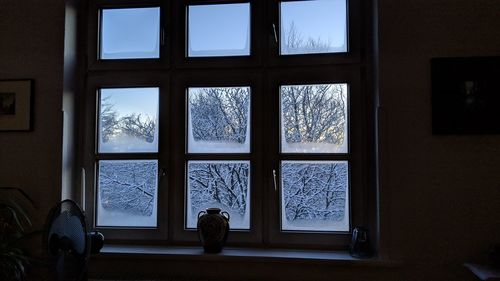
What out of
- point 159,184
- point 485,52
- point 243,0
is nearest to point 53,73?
point 159,184

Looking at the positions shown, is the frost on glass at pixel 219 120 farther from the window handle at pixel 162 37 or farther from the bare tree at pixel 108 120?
the bare tree at pixel 108 120

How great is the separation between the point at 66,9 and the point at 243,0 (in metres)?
1.06

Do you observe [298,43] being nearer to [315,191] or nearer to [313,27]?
[313,27]

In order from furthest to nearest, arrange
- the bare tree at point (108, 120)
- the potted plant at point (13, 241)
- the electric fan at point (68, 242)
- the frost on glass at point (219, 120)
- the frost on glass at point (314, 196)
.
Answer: the bare tree at point (108, 120) → the frost on glass at point (219, 120) → the frost on glass at point (314, 196) → the potted plant at point (13, 241) → the electric fan at point (68, 242)

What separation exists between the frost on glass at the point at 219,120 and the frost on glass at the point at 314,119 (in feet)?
0.77

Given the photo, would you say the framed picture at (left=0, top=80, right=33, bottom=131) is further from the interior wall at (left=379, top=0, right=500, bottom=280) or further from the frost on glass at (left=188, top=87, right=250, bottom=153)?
the interior wall at (left=379, top=0, right=500, bottom=280)

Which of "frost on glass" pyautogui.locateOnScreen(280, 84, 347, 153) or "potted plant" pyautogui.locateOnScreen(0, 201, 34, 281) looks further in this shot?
"frost on glass" pyautogui.locateOnScreen(280, 84, 347, 153)

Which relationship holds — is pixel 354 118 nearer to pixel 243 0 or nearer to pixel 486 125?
pixel 486 125

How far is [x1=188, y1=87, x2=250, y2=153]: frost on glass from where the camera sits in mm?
2479

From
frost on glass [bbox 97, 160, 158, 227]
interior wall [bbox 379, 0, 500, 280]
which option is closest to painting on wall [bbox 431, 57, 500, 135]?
interior wall [bbox 379, 0, 500, 280]

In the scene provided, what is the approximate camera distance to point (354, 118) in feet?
7.80

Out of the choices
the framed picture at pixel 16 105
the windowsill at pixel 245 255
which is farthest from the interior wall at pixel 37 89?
the windowsill at pixel 245 255

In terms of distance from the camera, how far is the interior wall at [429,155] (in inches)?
81.8

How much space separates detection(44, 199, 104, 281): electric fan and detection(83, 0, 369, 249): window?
26.0 inches
